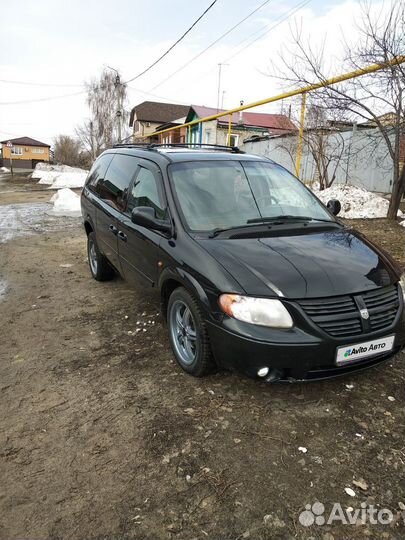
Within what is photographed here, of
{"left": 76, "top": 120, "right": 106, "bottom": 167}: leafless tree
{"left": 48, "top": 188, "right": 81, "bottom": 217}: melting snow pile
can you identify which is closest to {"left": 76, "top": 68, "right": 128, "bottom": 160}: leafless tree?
{"left": 76, "top": 120, "right": 106, "bottom": 167}: leafless tree

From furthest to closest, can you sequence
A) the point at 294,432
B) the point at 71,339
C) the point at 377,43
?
the point at 377,43 < the point at 71,339 < the point at 294,432

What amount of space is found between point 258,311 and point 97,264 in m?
3.64

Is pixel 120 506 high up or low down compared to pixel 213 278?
down

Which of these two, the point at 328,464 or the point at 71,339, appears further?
the point at 71,339

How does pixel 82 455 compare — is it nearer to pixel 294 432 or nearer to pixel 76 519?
pixel 76 519

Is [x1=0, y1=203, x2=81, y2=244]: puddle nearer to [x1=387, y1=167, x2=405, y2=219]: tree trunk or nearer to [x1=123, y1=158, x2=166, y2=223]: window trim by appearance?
[x1=123, y1=158, x2=166, y2=223]: window trim

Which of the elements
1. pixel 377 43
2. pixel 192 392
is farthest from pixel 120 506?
pixel 377 43

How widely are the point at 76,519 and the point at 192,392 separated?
47.3 inches

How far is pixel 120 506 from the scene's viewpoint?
82.6 inches

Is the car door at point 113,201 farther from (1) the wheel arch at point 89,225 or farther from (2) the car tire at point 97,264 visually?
(1) the wheel arch at point 89,225

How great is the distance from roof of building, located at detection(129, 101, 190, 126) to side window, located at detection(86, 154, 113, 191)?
58.4 m

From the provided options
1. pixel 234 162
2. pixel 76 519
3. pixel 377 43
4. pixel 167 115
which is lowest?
pixel 76 519

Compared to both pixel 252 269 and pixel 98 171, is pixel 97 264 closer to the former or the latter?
pixel 98 171

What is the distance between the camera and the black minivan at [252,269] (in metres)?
2.62
